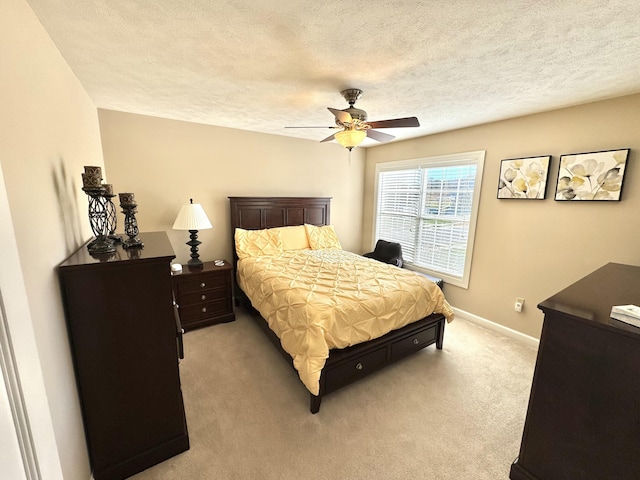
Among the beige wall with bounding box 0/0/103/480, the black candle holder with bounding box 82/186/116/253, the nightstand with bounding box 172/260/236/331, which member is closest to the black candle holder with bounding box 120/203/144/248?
the black candle holder with bounding box 82/186/116/253

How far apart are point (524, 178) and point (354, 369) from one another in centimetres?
264

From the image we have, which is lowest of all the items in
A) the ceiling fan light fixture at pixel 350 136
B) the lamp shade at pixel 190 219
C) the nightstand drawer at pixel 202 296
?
the nightstand drawer at pixel 202 296

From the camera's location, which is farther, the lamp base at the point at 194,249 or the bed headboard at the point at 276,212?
the bed headboard at the point at 276,212

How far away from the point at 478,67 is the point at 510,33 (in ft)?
1.26

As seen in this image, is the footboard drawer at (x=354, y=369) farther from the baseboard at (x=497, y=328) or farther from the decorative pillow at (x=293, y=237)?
the decorative pillow at (x=293, y=237)

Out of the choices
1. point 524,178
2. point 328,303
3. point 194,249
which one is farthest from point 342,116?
point 194,249

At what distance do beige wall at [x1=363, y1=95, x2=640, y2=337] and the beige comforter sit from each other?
979 mm

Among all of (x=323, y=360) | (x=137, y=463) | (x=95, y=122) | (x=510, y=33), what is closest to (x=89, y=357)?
(x=137, y=463)

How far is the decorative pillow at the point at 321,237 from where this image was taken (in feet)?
13.2

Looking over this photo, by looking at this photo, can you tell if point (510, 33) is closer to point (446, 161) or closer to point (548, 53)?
point (548, 53)

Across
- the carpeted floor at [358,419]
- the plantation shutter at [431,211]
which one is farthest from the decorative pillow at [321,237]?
the carpeted floor at [358,419]

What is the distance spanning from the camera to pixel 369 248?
499 cm

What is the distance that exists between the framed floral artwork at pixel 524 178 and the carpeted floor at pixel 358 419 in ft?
5.53

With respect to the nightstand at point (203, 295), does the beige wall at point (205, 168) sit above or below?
above
